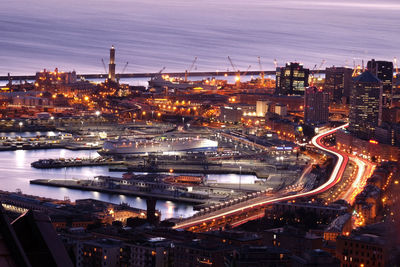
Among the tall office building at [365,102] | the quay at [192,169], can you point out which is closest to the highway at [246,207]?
the quay at [192,169]

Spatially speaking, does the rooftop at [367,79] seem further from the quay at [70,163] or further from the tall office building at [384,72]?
the quay at [70,163]

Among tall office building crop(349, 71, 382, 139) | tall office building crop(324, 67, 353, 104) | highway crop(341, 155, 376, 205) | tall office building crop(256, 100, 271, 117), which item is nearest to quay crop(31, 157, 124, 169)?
highway crop(341, 155, 376, 205)

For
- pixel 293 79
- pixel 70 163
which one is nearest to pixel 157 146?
pixel 70 163

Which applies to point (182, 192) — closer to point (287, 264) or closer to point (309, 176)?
point (309, 176)

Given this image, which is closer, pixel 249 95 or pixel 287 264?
pixel 287 264

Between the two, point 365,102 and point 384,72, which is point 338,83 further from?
point 365,102

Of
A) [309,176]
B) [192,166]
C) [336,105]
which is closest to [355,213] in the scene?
[309,176]
